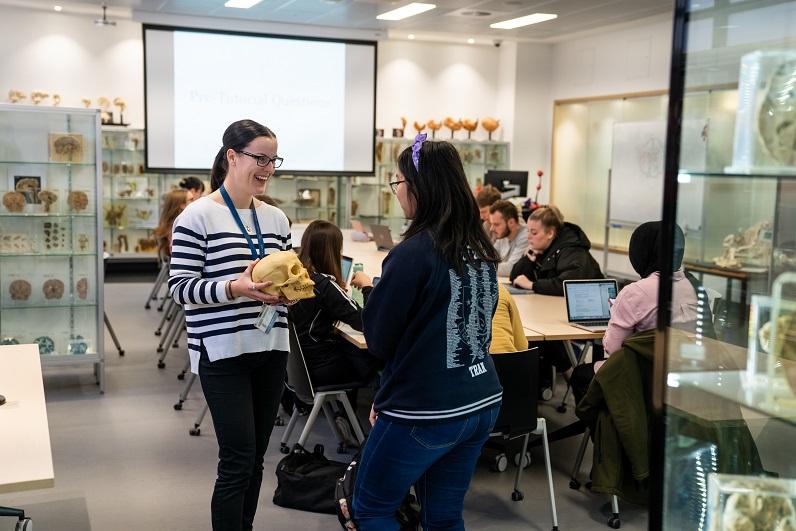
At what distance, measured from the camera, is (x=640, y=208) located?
1018cm

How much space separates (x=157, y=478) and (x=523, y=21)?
7.83 m

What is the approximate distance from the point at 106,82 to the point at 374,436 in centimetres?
984

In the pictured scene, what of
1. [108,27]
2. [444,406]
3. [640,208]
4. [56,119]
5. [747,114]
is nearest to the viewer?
[747,114]

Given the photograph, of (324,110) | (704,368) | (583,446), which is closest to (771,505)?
(704,368)

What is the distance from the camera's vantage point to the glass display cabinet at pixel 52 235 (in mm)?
5480

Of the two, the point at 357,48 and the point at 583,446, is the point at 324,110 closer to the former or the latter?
the point at 357,48

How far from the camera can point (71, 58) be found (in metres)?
10.7

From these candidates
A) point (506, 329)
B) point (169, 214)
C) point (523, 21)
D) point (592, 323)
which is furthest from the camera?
point (523, 21)

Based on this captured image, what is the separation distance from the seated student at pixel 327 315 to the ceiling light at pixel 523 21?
21.8ft

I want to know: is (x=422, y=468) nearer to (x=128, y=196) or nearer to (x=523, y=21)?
(x=523, y=21)

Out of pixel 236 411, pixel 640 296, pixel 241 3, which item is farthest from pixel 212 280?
pixel 241 3

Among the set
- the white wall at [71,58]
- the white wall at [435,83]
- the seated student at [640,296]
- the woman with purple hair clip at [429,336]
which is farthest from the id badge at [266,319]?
the white wall at [435,83]

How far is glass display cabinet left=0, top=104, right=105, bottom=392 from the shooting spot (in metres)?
5.48

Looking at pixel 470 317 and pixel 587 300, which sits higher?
pixel 470 317
